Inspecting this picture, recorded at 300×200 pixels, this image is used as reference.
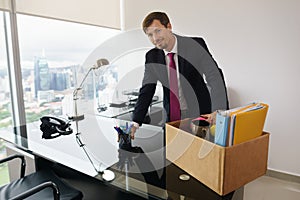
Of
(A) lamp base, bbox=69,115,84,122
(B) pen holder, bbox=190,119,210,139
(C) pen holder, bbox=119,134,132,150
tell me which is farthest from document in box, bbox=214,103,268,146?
(A) lamp base, bbox=69,115,84,122

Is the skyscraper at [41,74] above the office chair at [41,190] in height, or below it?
above

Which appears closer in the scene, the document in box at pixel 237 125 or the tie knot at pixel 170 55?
the document in box at pixel 237 125

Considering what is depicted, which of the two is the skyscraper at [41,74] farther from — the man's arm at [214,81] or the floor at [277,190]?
the floor at [277,190]

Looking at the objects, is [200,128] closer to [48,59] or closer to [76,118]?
[76,118]

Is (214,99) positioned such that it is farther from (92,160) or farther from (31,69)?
(31,69)

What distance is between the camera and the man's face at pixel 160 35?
62.9 inches

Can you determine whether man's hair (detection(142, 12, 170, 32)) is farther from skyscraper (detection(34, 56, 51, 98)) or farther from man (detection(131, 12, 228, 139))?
skyscraper (detection(34, 56, 51, 98))

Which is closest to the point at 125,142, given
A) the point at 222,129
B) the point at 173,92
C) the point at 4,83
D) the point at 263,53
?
the point at 173,92

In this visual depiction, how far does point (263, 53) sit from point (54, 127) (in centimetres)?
217

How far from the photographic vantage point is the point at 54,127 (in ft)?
6.17

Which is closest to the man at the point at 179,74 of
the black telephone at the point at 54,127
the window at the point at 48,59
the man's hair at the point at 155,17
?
the man's hair at the point at 155,17

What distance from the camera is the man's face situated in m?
1.60

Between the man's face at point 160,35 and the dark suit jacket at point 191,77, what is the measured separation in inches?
2.0

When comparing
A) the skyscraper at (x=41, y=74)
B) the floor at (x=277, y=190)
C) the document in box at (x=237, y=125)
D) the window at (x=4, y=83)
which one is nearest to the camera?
the document in box at (x=237, y=125)
